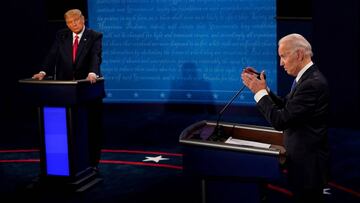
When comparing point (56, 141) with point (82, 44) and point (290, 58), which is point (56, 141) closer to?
point (82, 44)

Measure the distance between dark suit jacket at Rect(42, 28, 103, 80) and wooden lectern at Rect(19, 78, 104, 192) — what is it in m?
0.18

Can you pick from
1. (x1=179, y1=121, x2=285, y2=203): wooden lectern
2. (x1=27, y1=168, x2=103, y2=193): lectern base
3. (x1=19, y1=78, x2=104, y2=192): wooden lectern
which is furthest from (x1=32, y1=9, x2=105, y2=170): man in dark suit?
(x1=179, y1=121, x2=285, y2=203): wooden lectern

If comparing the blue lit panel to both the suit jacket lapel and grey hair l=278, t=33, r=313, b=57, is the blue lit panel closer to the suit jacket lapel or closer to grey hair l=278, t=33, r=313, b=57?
the suit jacket lapel

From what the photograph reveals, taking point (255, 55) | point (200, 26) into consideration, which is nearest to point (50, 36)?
point (200, 26)

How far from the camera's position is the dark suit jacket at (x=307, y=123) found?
9.05ft

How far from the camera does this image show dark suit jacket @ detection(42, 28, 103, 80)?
16.2 feet

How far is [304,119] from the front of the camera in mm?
2791

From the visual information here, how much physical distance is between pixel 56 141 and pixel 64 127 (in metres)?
0.16

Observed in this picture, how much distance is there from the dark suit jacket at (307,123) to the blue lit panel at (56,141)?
94.7 inches

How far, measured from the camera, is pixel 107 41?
315 inches

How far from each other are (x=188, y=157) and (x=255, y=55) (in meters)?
4.61

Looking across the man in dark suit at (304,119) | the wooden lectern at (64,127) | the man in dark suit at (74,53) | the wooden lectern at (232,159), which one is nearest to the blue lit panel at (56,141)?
the wooden lectern at (64,127)

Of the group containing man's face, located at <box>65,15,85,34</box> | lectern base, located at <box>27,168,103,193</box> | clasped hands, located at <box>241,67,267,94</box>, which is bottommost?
lectern base, located at <box>27,168,103,193</box>

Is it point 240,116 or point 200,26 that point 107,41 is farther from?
point 240,116
